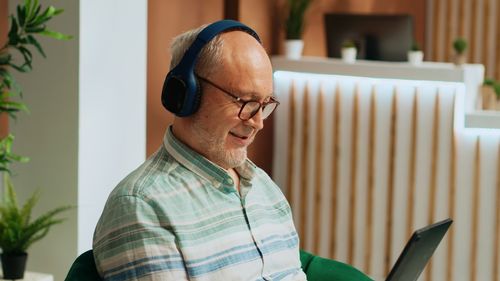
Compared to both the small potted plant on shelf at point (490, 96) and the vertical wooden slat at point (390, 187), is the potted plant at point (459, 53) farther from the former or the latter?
the vertical wooden slat at point (390, 187)

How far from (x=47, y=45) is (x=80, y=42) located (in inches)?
6.2

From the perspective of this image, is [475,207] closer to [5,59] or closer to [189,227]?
[5,59]

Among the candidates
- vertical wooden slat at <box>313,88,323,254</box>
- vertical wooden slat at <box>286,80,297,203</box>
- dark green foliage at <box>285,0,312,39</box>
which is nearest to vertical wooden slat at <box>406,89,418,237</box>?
vertical wooden slat at <box>313,88,323,254</box>

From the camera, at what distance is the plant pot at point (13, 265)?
335 cm

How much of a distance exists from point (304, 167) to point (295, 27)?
84cm

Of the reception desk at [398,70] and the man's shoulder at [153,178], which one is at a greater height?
the reception desk at [398,70]

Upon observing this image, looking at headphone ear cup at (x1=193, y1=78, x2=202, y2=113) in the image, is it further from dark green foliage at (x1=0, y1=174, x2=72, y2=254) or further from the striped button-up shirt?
dark green foliage at (x1=0, y1=174, x2=72, y2=254)

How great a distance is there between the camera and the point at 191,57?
2.28 meters

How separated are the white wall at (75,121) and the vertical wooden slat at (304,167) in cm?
173

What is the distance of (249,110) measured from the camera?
92.5 inches

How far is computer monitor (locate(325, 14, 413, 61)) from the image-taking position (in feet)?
18.1

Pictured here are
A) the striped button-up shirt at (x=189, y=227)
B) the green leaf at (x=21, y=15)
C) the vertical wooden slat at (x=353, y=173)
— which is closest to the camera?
the striped button-up shirt at (x=189, y=227)

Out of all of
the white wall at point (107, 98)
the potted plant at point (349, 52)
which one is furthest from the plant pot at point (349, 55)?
the white wall at point (107, 98)

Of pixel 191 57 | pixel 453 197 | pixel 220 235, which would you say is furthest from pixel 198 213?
pixel 453 197
